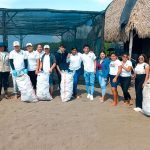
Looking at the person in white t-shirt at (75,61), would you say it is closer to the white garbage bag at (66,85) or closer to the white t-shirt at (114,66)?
the white garbage bag at (66,85)

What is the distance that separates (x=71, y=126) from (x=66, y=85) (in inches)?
102

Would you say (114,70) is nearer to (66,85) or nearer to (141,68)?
(141,68)

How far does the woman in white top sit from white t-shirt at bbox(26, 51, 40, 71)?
2.91 meters

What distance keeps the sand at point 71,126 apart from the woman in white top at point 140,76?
0.36m

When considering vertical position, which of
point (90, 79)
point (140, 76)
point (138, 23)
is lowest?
point (90, 79)

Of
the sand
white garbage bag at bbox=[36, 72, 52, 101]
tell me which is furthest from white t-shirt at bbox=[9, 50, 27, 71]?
the sand

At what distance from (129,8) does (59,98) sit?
5.57 meters

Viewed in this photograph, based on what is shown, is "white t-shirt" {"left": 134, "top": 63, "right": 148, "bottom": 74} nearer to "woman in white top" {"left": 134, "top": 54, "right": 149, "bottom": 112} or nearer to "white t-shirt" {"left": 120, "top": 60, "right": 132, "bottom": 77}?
"woman in white top" {"left": 134, "top": 54, "right": 149, "bottom": 112}

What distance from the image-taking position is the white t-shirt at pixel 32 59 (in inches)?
371

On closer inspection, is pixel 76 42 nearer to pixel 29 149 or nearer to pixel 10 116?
pixel 10 116

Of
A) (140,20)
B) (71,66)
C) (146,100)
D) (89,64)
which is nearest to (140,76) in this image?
(146,100)

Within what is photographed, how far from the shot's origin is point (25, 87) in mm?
9117

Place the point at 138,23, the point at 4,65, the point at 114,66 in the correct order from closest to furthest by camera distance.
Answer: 1. the point at 114,66
2. the point at 4,65
3. the point at 138,23

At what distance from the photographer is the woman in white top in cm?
816
